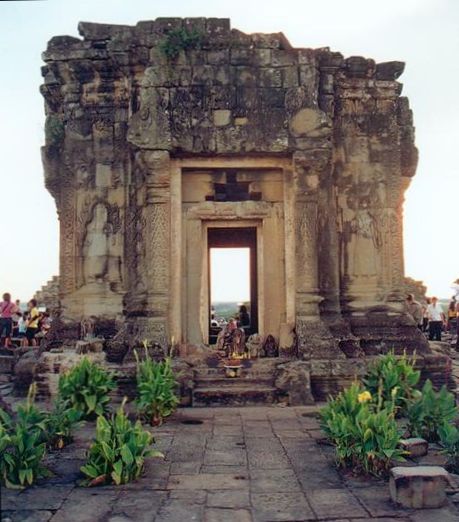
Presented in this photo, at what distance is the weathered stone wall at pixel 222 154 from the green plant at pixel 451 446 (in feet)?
12.4

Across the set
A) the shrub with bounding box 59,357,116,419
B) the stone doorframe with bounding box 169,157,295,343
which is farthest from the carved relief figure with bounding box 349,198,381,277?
the shrub with bounding box 59,357,116,419

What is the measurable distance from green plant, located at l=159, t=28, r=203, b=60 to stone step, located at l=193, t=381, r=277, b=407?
18.1 ft

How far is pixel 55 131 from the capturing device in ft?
36.3

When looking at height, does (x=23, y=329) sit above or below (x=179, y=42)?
below

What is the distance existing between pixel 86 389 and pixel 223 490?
3.11 metres

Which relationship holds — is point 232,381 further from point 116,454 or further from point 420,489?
point 420,489

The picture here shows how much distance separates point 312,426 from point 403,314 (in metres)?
3.77

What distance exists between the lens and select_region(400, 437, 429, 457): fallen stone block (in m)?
6.09

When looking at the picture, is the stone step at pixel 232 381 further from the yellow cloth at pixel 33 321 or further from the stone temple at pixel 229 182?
the yellow cloth at pixel 33 321

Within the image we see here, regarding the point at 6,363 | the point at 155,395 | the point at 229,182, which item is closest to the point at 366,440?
the point at 155,395

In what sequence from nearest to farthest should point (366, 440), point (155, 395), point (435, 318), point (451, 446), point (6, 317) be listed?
point (366, 440), point (451, 446), point (155, 395), point (6, 317), point (435, 318)

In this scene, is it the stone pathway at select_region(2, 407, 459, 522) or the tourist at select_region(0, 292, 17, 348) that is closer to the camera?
the stone pathway at select_region(2, 407, 459, 522)

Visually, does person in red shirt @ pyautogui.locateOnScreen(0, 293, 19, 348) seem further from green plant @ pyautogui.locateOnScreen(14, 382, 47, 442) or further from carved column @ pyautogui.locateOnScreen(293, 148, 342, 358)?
green plant @ pyautogui.locateOnScreen(14, 382, 47, 442)

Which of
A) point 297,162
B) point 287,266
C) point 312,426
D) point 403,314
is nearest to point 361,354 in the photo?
point 403,314
